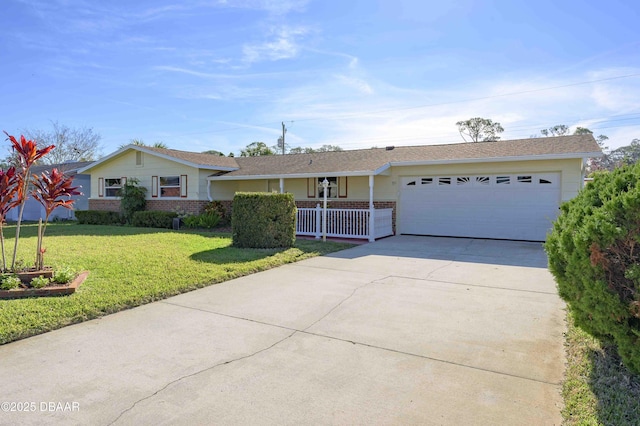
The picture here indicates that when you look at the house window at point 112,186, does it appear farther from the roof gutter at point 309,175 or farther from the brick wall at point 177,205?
the roof gutter at point 309,175

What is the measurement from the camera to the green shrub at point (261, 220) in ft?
33.7

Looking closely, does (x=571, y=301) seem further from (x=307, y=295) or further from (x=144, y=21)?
(x=144, y=21)

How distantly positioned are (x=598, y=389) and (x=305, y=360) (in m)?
2.45

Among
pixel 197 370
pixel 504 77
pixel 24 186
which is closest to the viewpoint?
pixel 197 370

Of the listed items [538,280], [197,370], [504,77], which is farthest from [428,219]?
[197,370]

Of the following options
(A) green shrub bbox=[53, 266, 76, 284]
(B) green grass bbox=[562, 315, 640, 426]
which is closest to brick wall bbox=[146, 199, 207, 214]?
(A) green shrub bbox=[53, 266, 76, 284]

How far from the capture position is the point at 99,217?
62.0 feet

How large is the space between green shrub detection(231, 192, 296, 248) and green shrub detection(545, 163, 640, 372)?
773cm

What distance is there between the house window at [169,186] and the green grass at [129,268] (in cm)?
532

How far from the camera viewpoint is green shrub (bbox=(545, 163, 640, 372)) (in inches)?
111

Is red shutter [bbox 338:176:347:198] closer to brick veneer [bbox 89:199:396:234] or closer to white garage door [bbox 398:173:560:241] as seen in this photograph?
brick veneer [bbox 89:199:396:234]

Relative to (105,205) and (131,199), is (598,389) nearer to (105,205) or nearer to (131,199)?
(131,199)

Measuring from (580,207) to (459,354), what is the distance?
71.6 inches

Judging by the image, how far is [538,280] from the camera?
7008mm
